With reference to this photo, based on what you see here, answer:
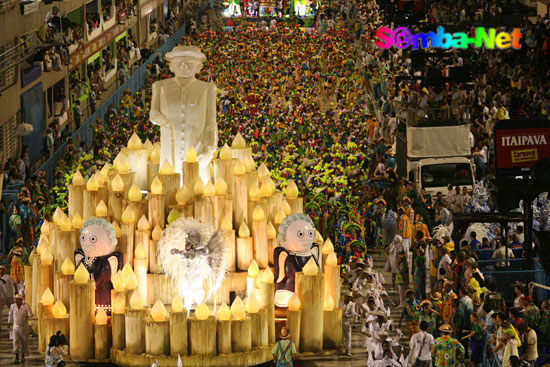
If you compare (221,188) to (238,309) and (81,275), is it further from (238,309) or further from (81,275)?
(81,275)

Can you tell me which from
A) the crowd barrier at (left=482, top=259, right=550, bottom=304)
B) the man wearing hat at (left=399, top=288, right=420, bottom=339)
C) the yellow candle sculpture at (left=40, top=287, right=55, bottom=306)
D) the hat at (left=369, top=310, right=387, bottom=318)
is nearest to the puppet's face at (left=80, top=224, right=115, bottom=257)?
the yellow candle sculpture at (left=40, top=287, right=55, bottom=306)

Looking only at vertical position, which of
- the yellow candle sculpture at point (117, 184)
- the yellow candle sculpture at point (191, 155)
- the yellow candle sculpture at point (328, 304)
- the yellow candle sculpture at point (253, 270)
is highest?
the yellow candle sculpture at point (191, 155)

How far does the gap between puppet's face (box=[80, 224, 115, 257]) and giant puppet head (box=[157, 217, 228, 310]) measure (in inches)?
35.1

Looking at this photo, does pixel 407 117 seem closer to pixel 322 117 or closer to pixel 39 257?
pixel 322 117

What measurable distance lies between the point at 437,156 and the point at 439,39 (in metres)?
9.52

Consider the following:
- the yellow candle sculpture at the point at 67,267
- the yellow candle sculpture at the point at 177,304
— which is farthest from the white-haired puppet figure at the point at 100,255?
the yellow candle sculpture at the point at 177,304

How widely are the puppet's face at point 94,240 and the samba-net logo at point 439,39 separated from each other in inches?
810

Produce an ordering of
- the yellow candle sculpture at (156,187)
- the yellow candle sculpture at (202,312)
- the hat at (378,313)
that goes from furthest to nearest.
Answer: the yellow candle sculpture at (156,187)
the hat at (378,313)
the yellow candle sculpture at (202,312)

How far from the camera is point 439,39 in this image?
135ft

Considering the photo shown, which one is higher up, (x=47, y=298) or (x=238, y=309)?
(x=47, y=298)

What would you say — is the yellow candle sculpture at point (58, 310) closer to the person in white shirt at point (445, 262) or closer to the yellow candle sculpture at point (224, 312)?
the yellow candle sculpture at point (224, 312)

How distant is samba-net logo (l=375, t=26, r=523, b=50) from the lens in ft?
135

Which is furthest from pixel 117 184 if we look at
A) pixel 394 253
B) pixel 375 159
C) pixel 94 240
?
pixel 375 159

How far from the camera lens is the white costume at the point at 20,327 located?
73.5ft
